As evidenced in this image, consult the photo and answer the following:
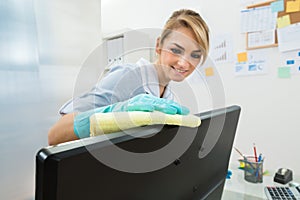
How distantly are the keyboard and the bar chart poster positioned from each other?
1.13 m

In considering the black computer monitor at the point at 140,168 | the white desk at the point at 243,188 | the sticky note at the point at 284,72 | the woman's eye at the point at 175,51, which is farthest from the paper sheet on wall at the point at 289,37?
the black computer monitor at the point at 140,168

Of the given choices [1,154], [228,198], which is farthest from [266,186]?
[1,154]

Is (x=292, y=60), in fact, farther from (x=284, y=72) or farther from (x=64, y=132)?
(x=64, y=132)

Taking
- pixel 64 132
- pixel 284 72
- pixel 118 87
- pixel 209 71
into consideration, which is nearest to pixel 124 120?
pixel 64 132

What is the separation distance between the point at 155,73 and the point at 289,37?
1.19 metres

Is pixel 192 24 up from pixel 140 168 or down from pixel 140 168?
up

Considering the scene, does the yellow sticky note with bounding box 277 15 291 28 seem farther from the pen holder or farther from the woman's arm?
the woman's arm

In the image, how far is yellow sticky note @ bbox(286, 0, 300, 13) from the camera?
5.16ft

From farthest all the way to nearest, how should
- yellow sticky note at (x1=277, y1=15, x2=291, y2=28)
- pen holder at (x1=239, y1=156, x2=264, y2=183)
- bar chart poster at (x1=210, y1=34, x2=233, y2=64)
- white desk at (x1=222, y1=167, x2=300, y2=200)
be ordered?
bar chart poster at (x1=210, y1=34, x2=233, y2=64), yellow sticky note at (x1=277, y1=15, x2=291, y2=28), pen holder at (x1=239, y1=156, x2=264, y2=183), white desk at (x1=222, y1=167, x2=300, y2=200)

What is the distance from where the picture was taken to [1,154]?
150 centimetres

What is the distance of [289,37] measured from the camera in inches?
63.9

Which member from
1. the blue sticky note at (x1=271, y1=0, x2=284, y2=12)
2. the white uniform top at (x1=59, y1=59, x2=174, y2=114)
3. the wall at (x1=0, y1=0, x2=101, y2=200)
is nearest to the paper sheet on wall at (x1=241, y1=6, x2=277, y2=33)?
the blue sticky note at (x1=271, y1=0, x2=284, y2=12)

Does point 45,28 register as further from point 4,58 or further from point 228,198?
point 228,198

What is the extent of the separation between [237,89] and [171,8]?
3.36 ft
